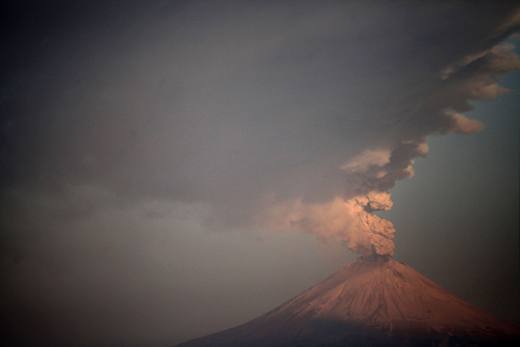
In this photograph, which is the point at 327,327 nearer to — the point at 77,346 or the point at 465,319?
the point at 465,319

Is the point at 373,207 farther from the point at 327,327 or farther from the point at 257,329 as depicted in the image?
the point at 257,329

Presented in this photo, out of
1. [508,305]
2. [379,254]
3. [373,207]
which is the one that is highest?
[373,207]

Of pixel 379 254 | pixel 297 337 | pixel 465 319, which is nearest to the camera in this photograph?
pixel 465 319

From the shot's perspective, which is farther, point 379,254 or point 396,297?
point 379,254

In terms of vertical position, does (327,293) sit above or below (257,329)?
above

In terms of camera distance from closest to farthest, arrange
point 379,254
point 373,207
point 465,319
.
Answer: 1. point 465,319
2. point 373,207
3. point 379,254

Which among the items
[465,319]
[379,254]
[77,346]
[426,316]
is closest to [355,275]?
[379,254]
